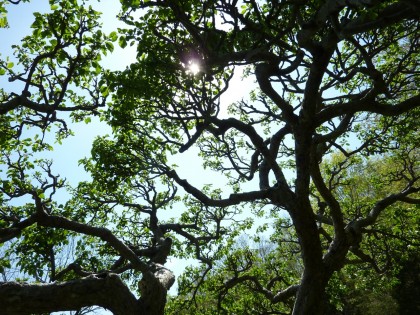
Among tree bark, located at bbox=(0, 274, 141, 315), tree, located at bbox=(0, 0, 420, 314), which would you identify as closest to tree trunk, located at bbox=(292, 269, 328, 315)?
tree, located at bbox=(0, 0, 420, 314)

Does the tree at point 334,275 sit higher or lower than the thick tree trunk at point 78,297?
higher

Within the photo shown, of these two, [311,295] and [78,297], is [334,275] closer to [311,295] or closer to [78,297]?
[311,295]

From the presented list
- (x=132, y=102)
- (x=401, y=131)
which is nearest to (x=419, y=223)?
(x=401, y=131)

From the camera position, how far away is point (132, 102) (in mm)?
8039

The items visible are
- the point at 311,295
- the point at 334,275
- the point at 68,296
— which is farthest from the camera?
the point at 334,275

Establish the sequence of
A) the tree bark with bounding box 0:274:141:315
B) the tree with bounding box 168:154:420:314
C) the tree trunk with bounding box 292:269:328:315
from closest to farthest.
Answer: the tree bark with bounding box 0:274:141:315 < the tree trunk with bounding box 292:269:328:315 < the tree with bounding box 168:154:420:314

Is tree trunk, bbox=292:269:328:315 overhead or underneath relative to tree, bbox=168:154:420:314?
underneath

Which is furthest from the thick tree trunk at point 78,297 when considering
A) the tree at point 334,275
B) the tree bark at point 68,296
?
the tree at point 334,275

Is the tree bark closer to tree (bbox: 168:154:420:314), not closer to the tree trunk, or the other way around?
the tree trunk

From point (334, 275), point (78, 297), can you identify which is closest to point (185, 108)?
point (78, 297)

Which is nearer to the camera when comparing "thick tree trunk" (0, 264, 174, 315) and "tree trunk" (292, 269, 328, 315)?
"thick tree trunk" (0, 264, 174, 315)

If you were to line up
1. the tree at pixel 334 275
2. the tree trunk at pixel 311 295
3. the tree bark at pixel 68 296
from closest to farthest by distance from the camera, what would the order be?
1. the tree bark at pixel 68 296
2. the tree trunk at pixel 311 295
3. the tree at pixel 334 275

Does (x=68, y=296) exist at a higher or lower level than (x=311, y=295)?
lower

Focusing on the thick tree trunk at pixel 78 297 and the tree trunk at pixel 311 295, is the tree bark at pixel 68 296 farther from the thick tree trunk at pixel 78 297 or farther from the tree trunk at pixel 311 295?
the tree trunk at pixel 311 295
